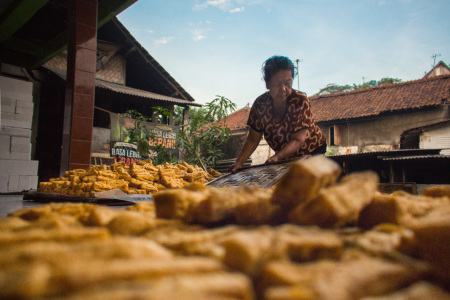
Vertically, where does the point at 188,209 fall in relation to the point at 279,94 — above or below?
below

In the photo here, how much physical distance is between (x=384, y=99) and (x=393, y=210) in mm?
19790

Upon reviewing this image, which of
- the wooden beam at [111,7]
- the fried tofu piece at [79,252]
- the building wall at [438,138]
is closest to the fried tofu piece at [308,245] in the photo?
the fried tofu piece at [79,252]

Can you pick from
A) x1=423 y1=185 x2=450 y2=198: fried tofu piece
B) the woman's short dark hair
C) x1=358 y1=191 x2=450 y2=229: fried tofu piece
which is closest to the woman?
the woman's short dark hair

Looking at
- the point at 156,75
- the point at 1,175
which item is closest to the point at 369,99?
the point at 156,75

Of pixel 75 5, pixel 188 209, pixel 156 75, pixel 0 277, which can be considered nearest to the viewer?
pixel 0 277

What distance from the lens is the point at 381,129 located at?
17.0 meters

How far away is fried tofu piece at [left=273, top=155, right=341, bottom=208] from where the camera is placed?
0.79 metres

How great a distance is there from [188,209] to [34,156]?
35.8 ft

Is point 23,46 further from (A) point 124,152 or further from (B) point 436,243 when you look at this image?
(B) point 436,243

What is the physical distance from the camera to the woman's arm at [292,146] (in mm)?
2978

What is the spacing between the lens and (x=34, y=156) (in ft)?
32.4

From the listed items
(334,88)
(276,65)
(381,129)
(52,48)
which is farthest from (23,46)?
(334,88)

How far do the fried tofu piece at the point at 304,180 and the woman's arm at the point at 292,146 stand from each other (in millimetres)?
2044

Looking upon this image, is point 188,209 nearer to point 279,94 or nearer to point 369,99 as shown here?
point 279,94
